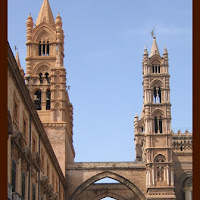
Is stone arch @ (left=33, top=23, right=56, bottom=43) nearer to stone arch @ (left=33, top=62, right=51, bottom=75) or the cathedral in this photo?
the cathedral

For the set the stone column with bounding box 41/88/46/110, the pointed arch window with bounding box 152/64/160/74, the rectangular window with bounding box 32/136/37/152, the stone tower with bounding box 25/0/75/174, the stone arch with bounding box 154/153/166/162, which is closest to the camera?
the rectangular window with bounding box 32/136/37/152

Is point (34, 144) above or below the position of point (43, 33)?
below

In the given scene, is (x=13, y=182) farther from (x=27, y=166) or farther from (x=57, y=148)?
(x=57, y=148)

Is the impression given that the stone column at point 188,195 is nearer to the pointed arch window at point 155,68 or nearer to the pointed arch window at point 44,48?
the pointed arch window at point 155,68

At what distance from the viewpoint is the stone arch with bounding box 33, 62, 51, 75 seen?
67.0 metres

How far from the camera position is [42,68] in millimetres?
67250

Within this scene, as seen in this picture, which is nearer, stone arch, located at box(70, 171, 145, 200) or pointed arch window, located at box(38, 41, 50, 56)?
stone arch, located at box(70, 171, 145, 200)

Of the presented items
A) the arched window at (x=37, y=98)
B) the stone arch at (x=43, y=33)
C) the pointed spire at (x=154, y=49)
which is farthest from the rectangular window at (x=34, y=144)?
the stone arch at (x=43, y=33)

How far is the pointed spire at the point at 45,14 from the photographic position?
69000 mm

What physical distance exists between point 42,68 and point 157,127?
46.7ft

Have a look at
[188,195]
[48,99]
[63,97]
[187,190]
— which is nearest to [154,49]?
[63,97]

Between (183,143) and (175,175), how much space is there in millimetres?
7647

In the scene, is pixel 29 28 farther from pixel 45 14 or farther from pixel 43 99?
pixel 43 99

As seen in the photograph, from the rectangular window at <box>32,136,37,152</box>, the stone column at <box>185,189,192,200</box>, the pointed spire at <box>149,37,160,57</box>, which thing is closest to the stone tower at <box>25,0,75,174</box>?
the pointed spire at <box>149,37,160,57</box>
